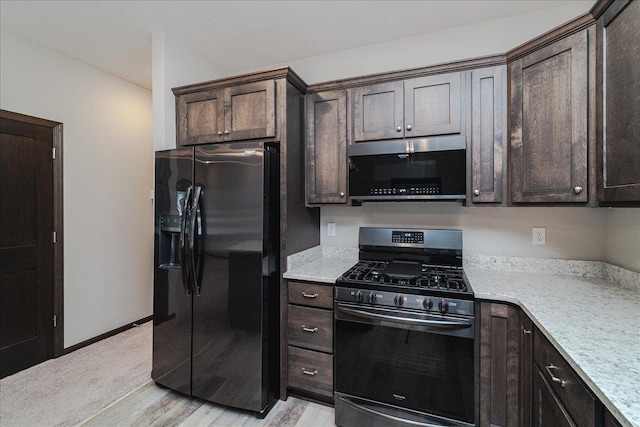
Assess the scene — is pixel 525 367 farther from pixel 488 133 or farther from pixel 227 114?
pixel 227 114

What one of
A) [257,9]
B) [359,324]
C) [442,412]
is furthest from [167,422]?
[257,9]

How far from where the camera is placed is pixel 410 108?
82.2 inches

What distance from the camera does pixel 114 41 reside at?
2.53 m

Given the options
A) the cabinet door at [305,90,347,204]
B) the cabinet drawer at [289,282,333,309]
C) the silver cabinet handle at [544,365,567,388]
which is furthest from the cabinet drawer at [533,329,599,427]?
the cabinet door at [305,90,347,204]

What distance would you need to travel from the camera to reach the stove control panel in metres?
1.65

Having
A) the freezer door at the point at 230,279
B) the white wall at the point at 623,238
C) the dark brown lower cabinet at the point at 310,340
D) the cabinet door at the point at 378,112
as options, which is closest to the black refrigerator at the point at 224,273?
the freezer door at the point at 230,279

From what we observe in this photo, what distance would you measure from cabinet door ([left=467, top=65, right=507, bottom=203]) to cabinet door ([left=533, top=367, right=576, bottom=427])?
105 cm

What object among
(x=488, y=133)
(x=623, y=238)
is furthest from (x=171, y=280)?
(x=623, y=238)

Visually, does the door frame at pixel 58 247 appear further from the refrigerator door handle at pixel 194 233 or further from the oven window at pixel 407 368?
the oven window at pixel 407 368

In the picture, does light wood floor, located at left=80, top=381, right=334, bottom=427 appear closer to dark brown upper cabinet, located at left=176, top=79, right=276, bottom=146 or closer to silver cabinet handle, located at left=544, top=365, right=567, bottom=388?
silver cabinet handle, located at left=544, top=365, right=567, bottom=388

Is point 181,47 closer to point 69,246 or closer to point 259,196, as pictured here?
point 259,196

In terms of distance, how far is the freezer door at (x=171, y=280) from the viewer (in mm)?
2133

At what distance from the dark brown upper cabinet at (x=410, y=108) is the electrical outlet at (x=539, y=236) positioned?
92 cm

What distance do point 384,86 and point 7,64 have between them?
297 centimetres
